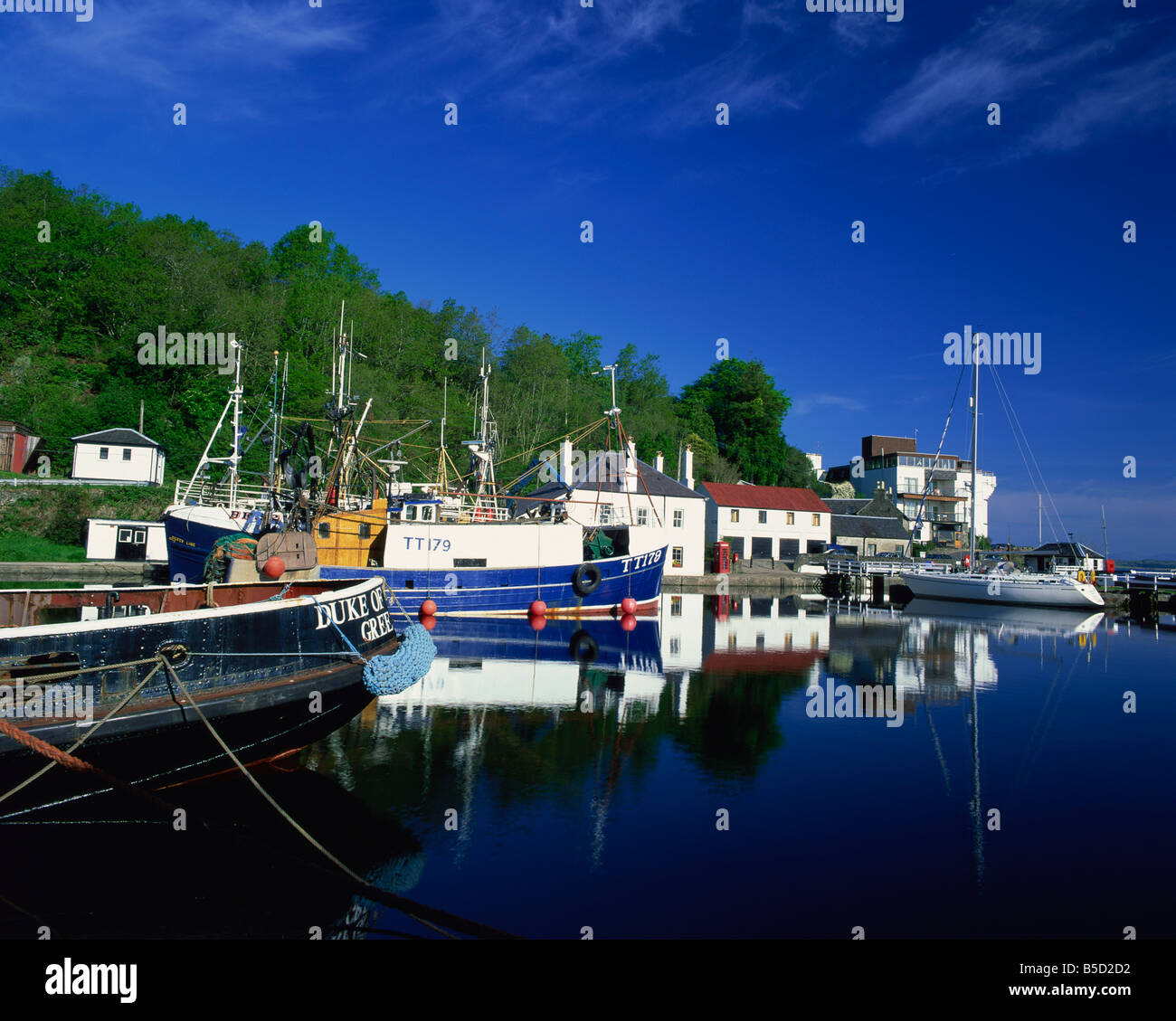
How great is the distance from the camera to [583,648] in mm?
19469

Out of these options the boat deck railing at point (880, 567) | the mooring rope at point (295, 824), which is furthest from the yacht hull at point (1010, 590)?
the mooring rope at point (295, 824)

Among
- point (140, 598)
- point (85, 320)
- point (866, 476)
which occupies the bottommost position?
point (140, 598)

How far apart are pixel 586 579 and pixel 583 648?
23.4 ft

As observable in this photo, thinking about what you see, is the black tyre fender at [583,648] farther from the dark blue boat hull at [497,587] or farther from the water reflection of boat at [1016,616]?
the water reflection of boat at [1016,616]

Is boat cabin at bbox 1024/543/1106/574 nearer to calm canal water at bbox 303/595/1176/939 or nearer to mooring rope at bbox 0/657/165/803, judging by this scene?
calm canal water at bbox 303/595/1176/939

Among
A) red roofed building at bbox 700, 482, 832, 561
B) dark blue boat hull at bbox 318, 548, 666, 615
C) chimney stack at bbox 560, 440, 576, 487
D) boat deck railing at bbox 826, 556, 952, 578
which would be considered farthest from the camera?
red roofed building at bbox 700, 482, 832, 561

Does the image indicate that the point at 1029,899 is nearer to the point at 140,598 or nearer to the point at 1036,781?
the point at 1036,781

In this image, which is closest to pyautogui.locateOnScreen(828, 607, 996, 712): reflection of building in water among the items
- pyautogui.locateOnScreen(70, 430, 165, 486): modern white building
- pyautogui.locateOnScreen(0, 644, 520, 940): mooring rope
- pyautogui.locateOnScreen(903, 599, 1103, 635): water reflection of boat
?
pyautogui.locateOnScreen(903, 599, 1103, 635): water reflection of boat

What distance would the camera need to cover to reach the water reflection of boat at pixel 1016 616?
2889 centimetres

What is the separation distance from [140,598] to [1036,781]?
39.0 ft

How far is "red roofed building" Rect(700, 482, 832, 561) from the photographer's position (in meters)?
53.4

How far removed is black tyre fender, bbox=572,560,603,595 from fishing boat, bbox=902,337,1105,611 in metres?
19.2

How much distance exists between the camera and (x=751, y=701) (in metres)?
13.8

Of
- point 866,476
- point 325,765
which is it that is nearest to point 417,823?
point 325,765
